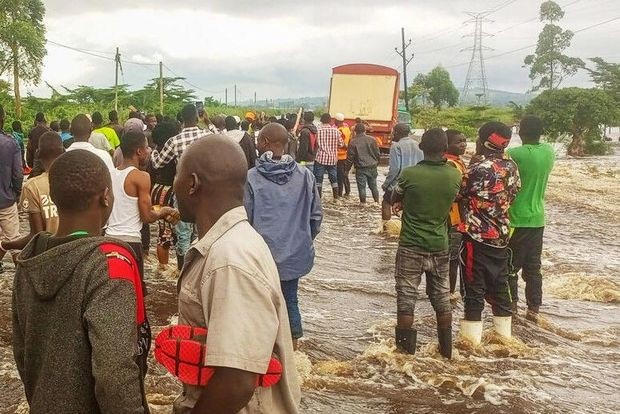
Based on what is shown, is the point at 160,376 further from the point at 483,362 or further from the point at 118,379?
the point at 118,379

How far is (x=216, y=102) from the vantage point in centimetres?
5891

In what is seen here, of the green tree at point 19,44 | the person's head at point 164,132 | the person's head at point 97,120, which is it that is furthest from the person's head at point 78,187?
the green tree at point 19,44

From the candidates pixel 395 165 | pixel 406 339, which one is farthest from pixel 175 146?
pixel 395 165

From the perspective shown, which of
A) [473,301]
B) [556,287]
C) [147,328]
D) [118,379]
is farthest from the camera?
[556,287]

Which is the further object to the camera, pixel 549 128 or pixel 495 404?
pixel 549 128

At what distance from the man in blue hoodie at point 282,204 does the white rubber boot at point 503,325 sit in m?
2.00

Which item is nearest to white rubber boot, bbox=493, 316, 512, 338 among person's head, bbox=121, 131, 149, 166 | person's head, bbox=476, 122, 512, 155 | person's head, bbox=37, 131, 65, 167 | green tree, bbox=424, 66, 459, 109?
person's head, bbox=476, 122, 512, 155

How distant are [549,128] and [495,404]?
90.7 feet

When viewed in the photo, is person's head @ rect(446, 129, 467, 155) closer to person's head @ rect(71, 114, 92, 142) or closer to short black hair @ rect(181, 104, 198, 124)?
short black hair @ rect(181, 104, 198, 124)

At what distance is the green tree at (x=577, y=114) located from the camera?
2858 centimetres

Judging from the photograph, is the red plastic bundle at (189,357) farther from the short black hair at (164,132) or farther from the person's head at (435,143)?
the short black hair at (164,132)

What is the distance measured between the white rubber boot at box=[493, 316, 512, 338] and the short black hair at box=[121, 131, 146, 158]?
3.40 metres

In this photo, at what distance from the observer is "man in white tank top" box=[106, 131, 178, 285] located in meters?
5.14

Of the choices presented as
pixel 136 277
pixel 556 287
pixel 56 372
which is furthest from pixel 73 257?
pixel 556 287
